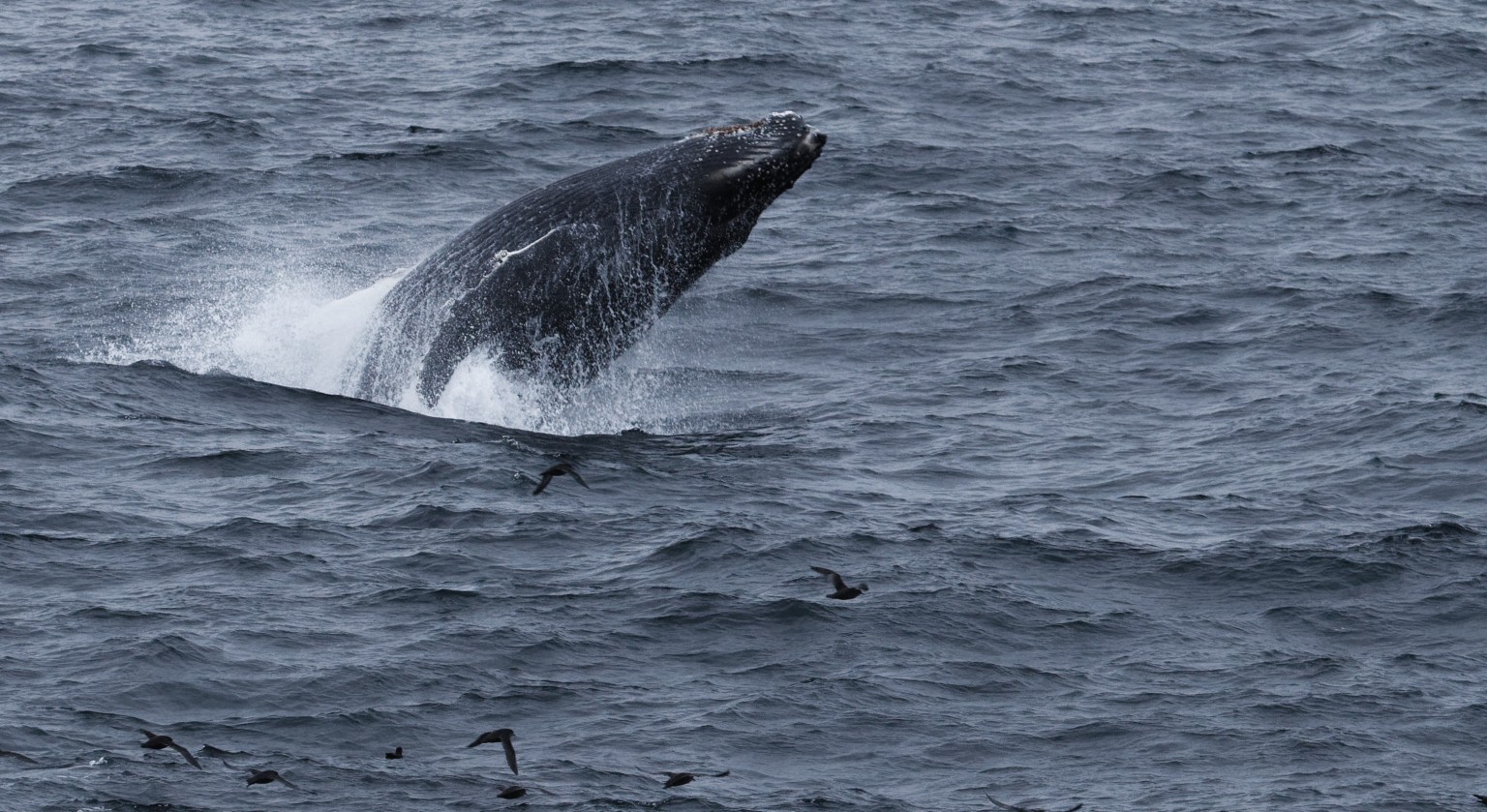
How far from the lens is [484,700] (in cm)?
1964

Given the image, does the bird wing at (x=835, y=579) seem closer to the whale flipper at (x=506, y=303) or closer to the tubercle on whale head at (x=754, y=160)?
the tubercle on whale head at (x=754, y=160)

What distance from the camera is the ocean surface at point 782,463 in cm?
1925

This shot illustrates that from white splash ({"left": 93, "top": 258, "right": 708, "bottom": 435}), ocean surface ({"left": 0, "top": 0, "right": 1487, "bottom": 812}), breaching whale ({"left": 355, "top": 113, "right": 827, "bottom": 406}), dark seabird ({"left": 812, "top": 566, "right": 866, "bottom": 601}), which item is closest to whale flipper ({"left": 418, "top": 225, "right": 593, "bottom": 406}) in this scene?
breaching whale ({"left": 355, "top": 113, "right": 827, "bottom": 406})

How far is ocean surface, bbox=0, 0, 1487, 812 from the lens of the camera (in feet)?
63.2

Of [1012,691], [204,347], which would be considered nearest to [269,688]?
[1012,691]

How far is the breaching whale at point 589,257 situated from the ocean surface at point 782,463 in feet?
2.03

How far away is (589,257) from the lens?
25.0m

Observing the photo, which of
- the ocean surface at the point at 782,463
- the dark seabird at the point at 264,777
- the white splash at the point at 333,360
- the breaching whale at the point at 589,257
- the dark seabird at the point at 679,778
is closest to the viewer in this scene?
the dark seabird at the point at 264,777

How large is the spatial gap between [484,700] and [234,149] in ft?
74.9

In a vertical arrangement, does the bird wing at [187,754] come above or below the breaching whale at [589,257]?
below

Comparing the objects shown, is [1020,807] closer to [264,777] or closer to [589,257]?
[264,777]

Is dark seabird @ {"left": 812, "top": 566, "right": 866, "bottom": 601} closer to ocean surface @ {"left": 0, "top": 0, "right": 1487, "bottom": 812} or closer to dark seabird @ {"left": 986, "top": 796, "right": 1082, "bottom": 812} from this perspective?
ocean surface @ {"left": 0, "top": 0, "right": 1487, "bottom": 812}

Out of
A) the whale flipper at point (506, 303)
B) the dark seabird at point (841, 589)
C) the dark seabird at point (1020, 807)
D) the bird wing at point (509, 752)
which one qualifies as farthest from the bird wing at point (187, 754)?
the whale flipper at point (506, 303)

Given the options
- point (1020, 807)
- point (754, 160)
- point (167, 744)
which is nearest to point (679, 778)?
point (1020, 807)
